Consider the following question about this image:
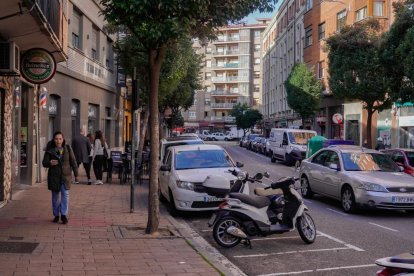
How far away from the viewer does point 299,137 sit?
28750 mm

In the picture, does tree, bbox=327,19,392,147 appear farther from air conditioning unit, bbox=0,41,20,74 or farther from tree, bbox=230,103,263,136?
tree, bbox=230,103,263,136

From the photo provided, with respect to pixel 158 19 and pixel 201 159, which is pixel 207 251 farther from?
pixel 201 159

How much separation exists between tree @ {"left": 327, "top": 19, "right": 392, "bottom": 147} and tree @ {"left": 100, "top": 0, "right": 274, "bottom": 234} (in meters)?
15.9

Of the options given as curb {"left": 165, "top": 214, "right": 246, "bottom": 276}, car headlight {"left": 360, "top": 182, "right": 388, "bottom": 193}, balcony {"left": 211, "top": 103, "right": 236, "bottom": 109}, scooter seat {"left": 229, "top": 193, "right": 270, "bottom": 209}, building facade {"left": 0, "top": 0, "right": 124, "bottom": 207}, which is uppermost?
balcony {"left": 211, "top": 103, "right": 236, "bottom": 109}

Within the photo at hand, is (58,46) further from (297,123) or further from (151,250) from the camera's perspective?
(297,123)

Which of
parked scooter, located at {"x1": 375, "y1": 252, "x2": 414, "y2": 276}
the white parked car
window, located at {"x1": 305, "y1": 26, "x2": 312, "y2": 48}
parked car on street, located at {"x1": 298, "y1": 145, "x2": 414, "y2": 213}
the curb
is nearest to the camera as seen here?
parked scooter, located at {"x1": 375, "y1": 252, "x2": 414, "y2": 276}

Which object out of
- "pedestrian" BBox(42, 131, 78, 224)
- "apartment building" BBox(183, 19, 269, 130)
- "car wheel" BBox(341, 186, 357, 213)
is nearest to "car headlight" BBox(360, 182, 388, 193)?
"car wheel" BBox(341, 186, 357, 213)

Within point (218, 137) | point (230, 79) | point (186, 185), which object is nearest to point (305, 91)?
point (186, 185)

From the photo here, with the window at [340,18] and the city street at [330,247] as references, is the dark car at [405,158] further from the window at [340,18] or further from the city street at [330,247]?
the window at [340,18]

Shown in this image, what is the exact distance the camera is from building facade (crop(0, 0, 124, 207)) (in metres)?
12.5

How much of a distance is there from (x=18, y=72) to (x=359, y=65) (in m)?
17.7

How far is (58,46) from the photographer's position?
482 inches

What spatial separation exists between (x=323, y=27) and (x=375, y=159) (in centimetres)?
3071

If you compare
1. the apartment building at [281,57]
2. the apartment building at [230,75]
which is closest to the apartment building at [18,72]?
the apartment building at [281,57]
